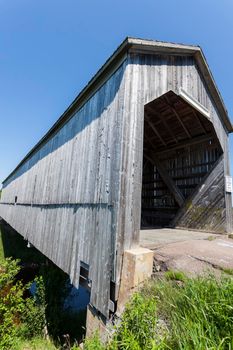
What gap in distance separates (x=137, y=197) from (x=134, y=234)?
60cm

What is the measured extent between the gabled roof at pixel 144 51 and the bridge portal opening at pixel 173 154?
72 centimetres

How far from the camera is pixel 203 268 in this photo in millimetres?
2971

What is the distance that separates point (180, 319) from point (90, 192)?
9.16ft

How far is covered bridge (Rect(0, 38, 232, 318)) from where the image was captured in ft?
11.4

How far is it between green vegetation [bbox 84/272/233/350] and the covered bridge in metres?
0.78

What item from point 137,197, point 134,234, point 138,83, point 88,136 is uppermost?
point 138,83

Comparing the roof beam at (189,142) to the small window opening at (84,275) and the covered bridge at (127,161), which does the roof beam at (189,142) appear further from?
the small window opening at (84,275)

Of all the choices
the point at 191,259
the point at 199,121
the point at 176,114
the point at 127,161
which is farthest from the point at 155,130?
the point at 191,259

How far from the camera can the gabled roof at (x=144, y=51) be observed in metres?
3.95

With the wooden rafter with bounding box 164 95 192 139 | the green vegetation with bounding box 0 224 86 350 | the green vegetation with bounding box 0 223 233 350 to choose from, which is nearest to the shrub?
the green vegetation with bounding box 0 224 86 350

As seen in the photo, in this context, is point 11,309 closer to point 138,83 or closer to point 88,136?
point 88,136

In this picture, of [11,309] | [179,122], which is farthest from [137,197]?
[11,309]

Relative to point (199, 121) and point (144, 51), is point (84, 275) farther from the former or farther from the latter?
point (199, 121)

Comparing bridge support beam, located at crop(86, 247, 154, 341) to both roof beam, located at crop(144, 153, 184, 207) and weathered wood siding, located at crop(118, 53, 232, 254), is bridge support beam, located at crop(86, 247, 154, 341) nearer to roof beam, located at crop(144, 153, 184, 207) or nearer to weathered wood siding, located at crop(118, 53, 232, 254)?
weathered wood siding, located at crop(118, 53, 232, 254)
